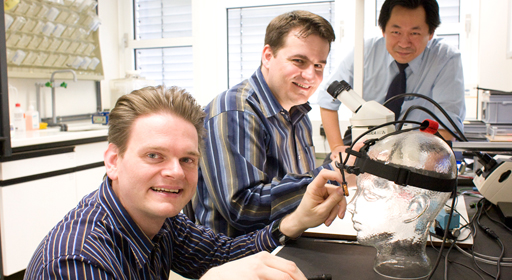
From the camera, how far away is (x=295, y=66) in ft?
4.87

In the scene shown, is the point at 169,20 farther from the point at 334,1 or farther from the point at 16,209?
the point at 16,209

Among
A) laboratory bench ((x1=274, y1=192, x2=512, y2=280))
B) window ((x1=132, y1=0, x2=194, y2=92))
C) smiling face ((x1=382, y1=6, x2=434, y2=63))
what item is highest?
window ((x1=132, y1=0, x2=194, y2=92))

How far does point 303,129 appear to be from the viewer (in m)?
1.78

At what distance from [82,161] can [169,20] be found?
1.90m

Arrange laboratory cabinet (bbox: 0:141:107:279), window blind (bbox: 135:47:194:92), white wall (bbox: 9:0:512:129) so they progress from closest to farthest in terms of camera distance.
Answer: laboratory cabinet (bbox: 0:141:107:279) → white wall (bbox: 9:0:512:129) → window blind (bbox: 135:47:194:92)

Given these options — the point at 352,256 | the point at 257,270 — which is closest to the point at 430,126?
the point at 352,256

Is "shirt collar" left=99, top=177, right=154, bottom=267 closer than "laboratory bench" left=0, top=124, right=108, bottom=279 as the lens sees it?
Yes

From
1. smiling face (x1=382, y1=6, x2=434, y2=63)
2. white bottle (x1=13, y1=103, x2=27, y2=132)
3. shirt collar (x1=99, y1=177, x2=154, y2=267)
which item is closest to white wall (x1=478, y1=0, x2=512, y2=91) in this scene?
A: smiling face (x1=382, y1=6, x2=434, y2=63)

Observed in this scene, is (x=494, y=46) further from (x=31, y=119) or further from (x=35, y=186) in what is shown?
(x=31, y=119)

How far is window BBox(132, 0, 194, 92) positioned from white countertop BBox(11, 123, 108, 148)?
105 centimetres

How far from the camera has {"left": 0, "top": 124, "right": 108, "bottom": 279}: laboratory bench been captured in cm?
246

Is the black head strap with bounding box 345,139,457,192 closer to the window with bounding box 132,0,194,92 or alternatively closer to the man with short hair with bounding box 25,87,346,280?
the man with short hair with bounding box 25,87,346,280

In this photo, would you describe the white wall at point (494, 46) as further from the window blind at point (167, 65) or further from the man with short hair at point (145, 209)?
the window blind at point (167, 65)

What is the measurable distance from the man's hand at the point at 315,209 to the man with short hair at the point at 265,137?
15 centimetres
